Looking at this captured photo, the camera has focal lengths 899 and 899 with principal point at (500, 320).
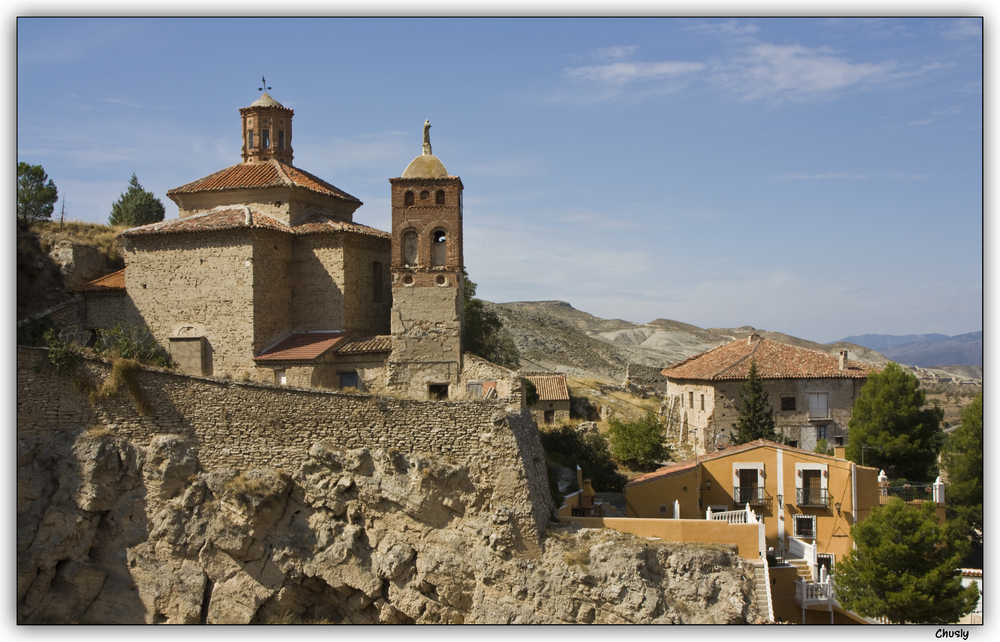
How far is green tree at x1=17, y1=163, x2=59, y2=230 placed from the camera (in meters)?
36.3

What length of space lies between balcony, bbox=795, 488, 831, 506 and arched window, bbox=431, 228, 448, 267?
484 inches

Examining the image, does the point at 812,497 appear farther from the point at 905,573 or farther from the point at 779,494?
the point at 905,573

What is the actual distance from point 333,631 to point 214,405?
881 cm

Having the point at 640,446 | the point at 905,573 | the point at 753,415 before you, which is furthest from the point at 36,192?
the point at 905,573

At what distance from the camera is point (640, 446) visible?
31625 mm

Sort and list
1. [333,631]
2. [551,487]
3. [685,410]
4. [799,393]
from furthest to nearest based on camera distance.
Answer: [685,410]
[799,393]
[551,487]
[333,631]

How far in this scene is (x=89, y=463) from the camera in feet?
72.7

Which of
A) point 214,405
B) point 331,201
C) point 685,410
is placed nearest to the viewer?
point 214,405

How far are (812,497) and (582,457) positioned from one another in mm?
7073

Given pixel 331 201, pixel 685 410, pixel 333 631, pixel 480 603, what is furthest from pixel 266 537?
pixel 685 410

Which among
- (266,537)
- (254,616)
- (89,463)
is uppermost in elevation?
(89,463)

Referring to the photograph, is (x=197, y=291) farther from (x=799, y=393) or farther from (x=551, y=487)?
(x=799, y=393)

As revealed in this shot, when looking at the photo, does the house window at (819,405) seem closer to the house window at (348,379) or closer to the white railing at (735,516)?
the white railing at (735,516)

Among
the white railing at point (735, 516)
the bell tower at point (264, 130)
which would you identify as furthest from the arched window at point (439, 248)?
the white railing at point (735, 516)
